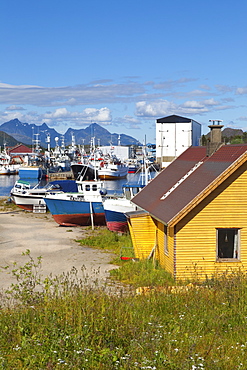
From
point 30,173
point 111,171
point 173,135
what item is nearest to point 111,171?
point 111,171

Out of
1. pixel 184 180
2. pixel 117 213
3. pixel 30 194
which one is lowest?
pixel 30 194

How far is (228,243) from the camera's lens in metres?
17.9

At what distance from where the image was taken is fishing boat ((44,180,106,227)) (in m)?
35.9

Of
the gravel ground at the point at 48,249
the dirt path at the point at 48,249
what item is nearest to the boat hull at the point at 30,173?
the gravel ground at the point at 48,249

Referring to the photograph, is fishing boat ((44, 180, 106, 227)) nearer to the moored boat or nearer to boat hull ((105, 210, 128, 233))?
boat hull ((105, 210, 128, 233))

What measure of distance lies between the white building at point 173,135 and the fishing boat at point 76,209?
38.5 feet

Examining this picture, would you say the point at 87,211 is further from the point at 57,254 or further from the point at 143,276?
the point at 143,276

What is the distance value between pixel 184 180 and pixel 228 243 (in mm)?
3518

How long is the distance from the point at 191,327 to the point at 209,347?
3.71 ft

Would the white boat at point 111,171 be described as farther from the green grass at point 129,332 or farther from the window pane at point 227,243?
the green grass at point 129,332

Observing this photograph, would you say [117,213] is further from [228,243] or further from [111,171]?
[111,171]

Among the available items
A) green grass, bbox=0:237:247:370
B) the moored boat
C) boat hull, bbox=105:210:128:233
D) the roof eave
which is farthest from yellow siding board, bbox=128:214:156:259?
the moored boat

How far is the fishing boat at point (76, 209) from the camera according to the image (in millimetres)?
35875

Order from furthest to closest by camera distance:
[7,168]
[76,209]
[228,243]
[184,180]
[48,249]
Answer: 1. [7,168]
2. [76,209]
3. [48,249]
4. [184,180]
5. [228,243]
